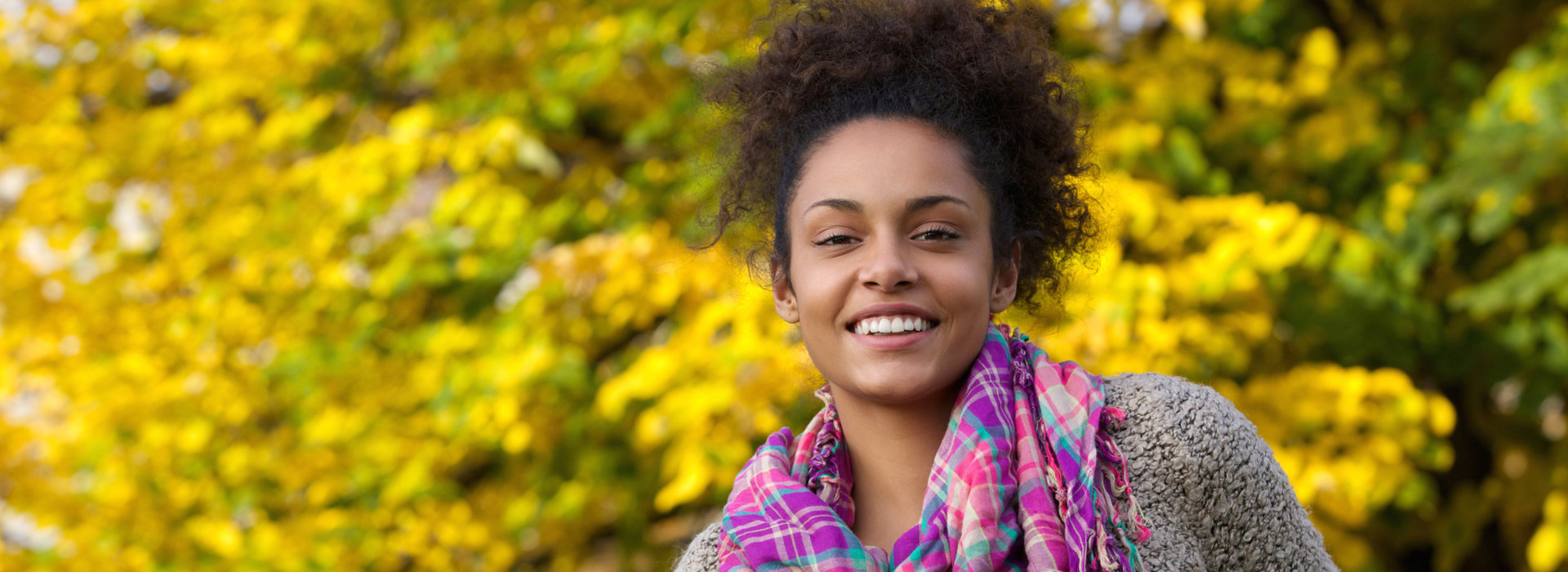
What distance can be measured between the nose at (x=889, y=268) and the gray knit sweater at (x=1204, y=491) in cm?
29

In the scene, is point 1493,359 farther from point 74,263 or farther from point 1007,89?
point 74,263

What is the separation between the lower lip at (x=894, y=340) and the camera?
52.9 inches

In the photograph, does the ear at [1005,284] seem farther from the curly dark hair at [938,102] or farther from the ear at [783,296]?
the ear at [783,296]

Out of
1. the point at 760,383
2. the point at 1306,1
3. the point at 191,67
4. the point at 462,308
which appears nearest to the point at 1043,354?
the point at 760,383

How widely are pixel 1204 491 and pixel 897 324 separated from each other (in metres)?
0.37

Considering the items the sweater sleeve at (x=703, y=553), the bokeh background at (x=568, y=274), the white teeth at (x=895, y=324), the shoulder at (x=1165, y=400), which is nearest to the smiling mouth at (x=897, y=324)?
the white teeth at (x=895, y=324)

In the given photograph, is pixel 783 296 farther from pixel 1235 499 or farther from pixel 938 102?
A: pixel 1235 499

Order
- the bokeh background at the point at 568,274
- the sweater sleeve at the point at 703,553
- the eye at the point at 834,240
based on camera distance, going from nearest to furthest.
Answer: the eye at the point at 834,240 < the sweater sleeve at the point at 703,553 < the bokeh background at the point at 568,274

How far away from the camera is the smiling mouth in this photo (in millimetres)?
1340

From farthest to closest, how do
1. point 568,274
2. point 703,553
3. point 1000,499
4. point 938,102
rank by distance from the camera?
point 568,274
point 703,553
point 938,102
point 1000,499

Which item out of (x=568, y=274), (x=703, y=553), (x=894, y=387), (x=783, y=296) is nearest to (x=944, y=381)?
(x=894, y=387)

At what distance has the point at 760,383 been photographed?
2.97 metres

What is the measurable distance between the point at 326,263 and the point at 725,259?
141 centimetres

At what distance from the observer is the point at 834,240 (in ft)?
4.56
